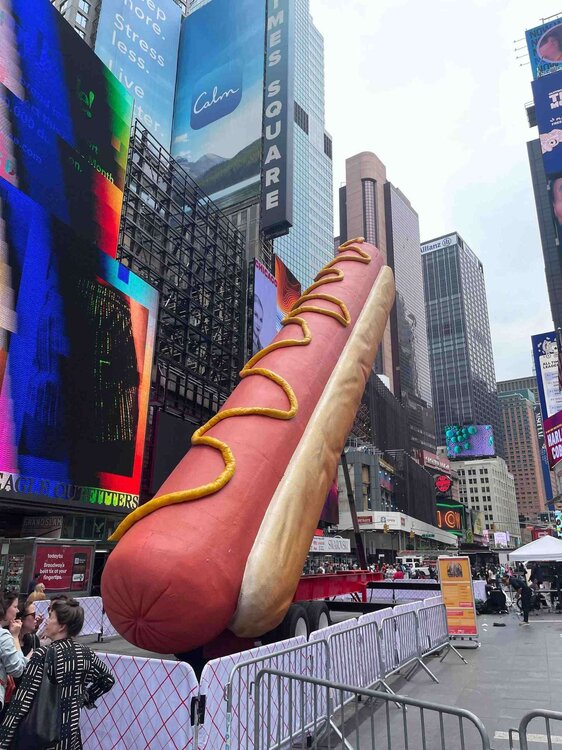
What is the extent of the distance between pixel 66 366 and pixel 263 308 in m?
A: 22.6

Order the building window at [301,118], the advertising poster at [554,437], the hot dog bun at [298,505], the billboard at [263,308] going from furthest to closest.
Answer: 1. the building window at [301,118]
2. the billboard at [263,308]
3. the advertising poster at [554,437]
4. the hot dog bun at [298,505]

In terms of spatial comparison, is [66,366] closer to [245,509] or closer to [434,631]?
[434,631]

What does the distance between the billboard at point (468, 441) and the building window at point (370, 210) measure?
6347cm

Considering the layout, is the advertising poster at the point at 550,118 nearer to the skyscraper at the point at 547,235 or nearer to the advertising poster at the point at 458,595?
the skyscraper at the point at 547,235

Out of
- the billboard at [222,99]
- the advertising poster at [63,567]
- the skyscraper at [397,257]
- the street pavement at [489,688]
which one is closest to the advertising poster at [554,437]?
the billboard at [222,99]

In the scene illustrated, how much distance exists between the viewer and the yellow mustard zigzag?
5.61 m

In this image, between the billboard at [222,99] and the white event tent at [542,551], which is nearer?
the white event tent at [542,551]

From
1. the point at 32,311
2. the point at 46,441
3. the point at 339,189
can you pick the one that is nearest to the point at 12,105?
the point at 32,311

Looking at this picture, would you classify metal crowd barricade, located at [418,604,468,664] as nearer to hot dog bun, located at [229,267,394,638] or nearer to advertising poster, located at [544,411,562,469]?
hot dog bun, located at [229,267,394,638]

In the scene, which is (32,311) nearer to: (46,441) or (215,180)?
(46,441)

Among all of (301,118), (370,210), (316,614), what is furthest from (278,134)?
(370,210)

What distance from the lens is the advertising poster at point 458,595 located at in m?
11.9

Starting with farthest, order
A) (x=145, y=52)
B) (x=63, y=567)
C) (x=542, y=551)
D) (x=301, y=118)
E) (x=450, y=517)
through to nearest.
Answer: (x=450, y=517)
(x=301, y=118)
(x=145, y=52)
(x=542, y=551)
(x=63, y=567)

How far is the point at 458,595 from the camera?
1246 centimetres
